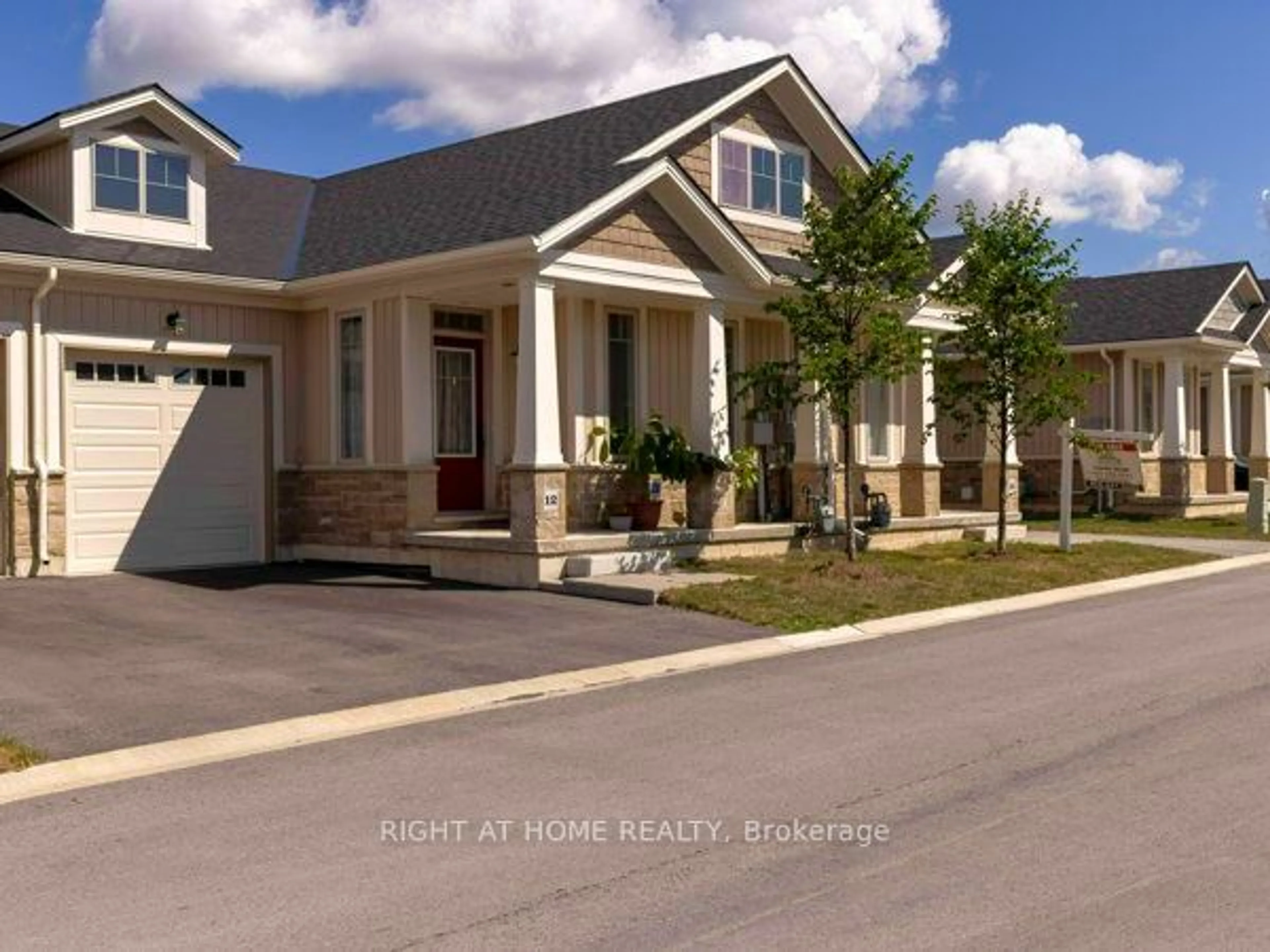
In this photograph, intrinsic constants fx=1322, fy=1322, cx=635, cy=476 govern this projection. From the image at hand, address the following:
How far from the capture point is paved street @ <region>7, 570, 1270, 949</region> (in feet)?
15.9

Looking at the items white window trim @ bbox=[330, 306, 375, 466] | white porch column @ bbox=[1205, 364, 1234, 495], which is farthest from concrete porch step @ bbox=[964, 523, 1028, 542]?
white porch column @ bbox=[1205, 364, 1234, 495]

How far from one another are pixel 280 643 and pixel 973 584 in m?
8.33

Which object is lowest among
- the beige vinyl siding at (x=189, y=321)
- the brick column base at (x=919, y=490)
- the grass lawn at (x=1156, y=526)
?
the grass lawn at (x=1156, y=526)

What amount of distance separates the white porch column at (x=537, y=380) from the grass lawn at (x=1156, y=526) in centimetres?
1344

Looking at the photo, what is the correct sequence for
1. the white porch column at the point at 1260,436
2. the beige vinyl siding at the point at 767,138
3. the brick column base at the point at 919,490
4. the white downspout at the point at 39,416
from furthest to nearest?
the white porch column at the point at 1260,436
the brick column base at the point at 919,490
the beige vinyl siding at the point at 767,138
the white downspout at the point at 39,416

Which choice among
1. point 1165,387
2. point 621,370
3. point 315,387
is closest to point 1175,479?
point 1165,387

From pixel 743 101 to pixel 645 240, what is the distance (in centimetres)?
417

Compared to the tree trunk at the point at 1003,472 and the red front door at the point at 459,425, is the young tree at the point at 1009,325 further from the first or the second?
the red front door at the point at 459,425

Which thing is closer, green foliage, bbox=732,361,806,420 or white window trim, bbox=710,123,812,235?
green foliage, bbox=732,361,806,420

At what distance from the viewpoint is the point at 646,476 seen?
16641mm

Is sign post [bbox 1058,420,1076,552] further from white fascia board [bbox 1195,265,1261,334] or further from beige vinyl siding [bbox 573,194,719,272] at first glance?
white fascia board [bbox 1195,265,1261,334]

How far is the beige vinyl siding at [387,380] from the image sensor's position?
53.8 ft

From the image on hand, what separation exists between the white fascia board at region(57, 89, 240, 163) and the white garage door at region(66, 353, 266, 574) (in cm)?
287

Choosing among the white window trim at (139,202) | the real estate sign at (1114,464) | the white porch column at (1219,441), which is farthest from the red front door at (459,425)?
the white porch column at (1219,441)
